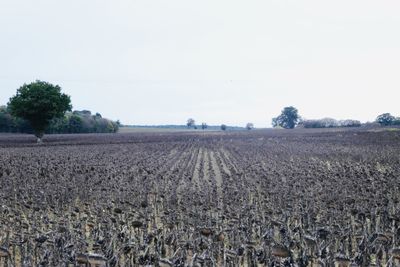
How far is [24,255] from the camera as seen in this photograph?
866 centimetres

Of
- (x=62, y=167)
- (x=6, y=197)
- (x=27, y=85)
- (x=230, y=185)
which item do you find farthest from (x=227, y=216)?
(x=27, y=85)

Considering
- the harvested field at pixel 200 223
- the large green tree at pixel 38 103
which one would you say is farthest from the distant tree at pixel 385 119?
the harvested field at pixel 200 223

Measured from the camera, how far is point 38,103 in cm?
5862

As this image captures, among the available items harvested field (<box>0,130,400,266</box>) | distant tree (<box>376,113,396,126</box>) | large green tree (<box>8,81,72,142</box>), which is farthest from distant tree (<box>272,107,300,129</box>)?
harvested field (<box>0,130,400,266</box>)

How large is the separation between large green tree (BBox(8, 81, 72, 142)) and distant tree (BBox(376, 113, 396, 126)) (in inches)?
3686

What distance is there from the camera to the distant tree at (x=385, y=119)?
122300 mm

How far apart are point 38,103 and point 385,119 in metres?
100

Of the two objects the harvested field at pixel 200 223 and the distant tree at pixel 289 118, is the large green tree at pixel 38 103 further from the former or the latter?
the distant tree at pixel 289 118

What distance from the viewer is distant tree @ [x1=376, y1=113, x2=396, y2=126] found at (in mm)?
122300

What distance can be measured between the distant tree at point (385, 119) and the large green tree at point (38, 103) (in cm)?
9363

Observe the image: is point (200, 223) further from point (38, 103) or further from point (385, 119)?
point (385, 119)

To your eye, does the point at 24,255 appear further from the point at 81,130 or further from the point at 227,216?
the point at 81,130

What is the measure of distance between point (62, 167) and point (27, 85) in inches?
1572

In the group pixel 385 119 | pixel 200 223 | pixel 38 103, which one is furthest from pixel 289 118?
pixel 200 223
